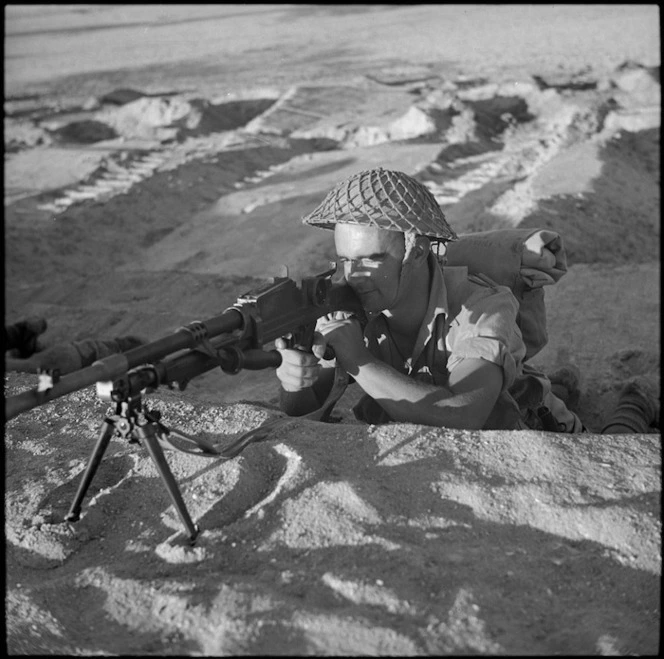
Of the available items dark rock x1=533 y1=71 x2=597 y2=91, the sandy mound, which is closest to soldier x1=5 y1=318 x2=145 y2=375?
the sandy mound

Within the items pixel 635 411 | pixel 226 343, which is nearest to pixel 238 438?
pixel 226 343

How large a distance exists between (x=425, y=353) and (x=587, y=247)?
4744mm

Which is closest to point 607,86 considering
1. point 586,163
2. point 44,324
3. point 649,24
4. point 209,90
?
point 586,163

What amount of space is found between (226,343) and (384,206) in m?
0.80

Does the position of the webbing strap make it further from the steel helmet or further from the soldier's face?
the steel helmet

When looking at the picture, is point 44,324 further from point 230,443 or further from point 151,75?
point 151,75

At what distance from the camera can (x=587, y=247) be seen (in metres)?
7.70

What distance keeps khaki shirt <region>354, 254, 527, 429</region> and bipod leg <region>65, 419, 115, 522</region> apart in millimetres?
1216

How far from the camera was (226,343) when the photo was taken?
2.66m

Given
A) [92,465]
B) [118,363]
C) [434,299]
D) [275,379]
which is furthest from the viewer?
[275,379]

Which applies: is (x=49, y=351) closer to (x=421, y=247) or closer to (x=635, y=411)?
(x=421, y=247)

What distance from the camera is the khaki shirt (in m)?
3.15

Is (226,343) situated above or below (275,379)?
above

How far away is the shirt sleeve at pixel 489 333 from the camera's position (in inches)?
123
